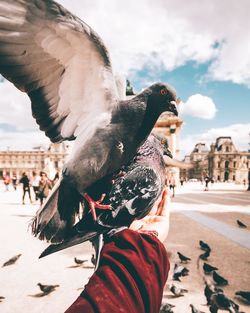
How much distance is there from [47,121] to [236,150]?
12697 centimetres

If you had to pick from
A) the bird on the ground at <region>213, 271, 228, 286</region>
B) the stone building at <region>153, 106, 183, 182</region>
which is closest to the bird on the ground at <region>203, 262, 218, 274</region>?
the bird on the ground at <region>213, 271, 228, 286</region>

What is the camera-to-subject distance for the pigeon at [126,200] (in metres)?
1.39

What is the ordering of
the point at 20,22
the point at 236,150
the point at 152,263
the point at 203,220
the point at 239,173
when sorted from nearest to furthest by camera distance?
the point at 152,263 → the point at 20,22 → the point at 203,220 → the point at 239,173 → the point at 236,150

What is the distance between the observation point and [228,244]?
230 inches

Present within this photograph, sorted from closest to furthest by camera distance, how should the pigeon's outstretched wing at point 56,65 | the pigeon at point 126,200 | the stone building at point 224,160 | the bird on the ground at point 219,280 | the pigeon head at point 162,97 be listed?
the pigeon at point 126,200 < the pigeon's outstretched wing at point 56,65 < the pigeon head at point 162,97 < the bird on the ground at point 219,280 < the stone building at point 224,160

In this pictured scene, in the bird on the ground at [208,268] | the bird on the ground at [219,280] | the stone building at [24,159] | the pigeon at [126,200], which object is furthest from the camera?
the stone building at [24,159]

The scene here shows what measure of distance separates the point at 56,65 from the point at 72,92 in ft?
0.63

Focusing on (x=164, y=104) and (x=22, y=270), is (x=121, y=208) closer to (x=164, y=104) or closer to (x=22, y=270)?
(x=164, y=104)

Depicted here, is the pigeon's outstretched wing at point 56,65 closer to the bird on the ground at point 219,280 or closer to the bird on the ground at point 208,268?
the bird on the ground at point 219,280

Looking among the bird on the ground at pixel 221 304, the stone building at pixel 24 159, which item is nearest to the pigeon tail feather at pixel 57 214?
the bird on the ground at pixel 221 304

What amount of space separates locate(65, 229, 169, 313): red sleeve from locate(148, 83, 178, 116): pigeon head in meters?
0.79

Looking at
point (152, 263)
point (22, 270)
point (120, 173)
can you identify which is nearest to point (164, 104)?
point (120, 173)

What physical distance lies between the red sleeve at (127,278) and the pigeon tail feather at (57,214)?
0.53 meters

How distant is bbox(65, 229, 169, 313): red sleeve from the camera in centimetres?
93
